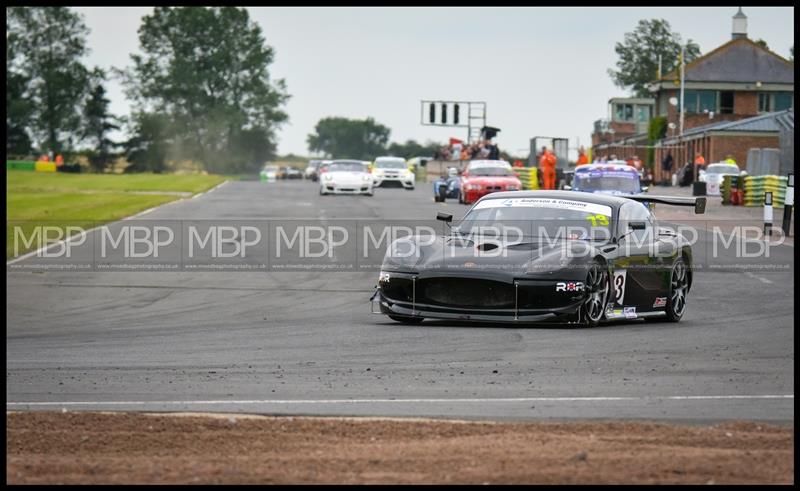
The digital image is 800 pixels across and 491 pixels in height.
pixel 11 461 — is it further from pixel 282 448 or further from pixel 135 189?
pixel 135 189

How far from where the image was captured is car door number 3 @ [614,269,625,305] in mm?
14117

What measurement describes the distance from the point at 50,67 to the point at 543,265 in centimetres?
11313

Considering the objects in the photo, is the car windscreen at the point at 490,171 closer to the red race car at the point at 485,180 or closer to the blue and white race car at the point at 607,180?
the red race car at the point at 485,180

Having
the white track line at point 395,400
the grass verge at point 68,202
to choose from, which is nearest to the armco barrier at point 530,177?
the grass verge at point 68,202

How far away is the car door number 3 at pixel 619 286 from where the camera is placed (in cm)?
1412

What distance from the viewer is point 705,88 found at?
91.9m

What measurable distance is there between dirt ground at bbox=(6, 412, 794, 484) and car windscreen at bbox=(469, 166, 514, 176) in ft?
124

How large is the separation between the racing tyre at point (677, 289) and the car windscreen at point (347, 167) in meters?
37.0

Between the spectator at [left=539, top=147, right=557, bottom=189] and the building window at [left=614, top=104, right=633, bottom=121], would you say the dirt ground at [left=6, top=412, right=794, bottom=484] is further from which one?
the building window at [left=614, top=104, right=633, bottom=121]

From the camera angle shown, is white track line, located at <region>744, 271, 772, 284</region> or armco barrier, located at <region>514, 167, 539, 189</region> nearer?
white track line, located at <region>744, 271, 772, 284</region>

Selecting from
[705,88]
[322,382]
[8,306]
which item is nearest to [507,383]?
[322,382]

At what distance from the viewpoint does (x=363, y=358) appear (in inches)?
446

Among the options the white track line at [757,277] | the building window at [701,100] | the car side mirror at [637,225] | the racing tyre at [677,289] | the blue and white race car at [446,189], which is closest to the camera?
the car side mirror at [637,225]

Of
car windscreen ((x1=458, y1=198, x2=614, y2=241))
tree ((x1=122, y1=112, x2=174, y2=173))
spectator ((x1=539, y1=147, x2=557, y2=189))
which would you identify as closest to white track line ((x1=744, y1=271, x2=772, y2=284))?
car windscreen ((x1=458, y1=198, x2=614, y2=241))
